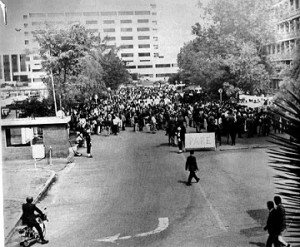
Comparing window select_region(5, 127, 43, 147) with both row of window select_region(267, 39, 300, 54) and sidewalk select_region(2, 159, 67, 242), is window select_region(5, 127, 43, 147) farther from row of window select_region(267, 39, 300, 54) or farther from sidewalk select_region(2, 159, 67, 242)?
row of window select_region(267, 39, 300, 54)

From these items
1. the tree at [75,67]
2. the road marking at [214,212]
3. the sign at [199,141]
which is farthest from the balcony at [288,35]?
the tree at [75,67]

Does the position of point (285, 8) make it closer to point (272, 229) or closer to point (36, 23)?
point (36, 23)

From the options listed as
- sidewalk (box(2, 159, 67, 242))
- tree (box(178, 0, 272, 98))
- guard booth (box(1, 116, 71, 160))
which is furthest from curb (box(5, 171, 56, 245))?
tree (box(178, 0, 272, 98))

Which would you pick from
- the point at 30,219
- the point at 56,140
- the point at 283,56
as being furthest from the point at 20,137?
the point at 283,56

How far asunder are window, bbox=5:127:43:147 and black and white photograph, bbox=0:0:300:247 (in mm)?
32

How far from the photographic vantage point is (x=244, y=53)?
11.3 meters

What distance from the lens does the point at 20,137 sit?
41.1 ft

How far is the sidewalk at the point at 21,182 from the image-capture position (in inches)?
311

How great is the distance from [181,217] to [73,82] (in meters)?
8.84

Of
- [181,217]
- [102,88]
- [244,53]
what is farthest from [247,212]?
[102,88]

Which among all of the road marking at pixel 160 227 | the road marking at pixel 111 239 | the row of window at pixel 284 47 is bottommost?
the road marking at pixel 111 239

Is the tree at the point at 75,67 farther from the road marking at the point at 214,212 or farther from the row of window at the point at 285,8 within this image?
the road marking at the point at 214,212

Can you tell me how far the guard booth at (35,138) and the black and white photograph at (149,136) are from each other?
3cm

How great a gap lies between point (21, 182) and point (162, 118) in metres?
7.27
